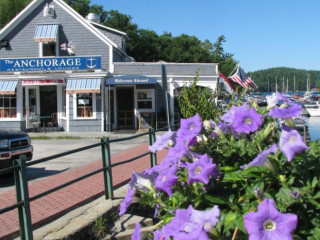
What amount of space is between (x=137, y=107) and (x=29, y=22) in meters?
8.70

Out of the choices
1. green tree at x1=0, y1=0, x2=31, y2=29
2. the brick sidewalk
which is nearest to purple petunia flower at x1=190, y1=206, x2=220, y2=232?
the brick sidewalk

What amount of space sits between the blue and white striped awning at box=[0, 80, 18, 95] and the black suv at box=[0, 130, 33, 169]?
495 inches

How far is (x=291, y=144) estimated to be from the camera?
1.53 m

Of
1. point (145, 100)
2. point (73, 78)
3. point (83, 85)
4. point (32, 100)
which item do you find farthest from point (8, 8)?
point (145, 100)

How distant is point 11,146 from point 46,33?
15.7 metres

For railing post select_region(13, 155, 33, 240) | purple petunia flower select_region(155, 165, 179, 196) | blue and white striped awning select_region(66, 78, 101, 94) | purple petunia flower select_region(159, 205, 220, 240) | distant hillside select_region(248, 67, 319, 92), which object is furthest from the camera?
distant hillside select_region(248, 67, 319, 92)

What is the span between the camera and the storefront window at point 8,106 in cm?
2114

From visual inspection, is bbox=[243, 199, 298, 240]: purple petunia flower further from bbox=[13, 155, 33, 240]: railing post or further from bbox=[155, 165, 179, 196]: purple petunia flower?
bbox=[13, 155, 33, 240]: railing post

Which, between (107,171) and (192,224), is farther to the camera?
(107,171)

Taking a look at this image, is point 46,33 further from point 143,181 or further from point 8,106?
point 143,181

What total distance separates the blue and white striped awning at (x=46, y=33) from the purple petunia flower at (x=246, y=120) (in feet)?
71.9

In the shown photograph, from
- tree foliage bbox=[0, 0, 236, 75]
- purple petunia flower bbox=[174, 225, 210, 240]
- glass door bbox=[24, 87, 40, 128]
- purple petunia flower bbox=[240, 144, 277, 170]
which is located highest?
tree foliage bbox=[0, 0, 236, 75]

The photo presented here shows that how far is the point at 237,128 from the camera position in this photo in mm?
1896

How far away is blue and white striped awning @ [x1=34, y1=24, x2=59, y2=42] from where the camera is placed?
22312mm
